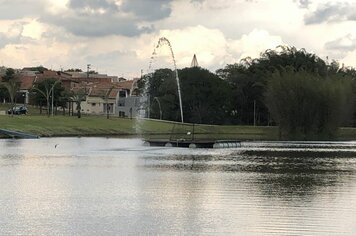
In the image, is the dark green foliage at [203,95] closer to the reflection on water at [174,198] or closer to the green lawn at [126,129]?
the green lawn at [126,129]

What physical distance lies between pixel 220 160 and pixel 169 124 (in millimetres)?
71249

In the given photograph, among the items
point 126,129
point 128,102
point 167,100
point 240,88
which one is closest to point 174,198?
point 126,129

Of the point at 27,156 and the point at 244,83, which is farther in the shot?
the point at 244,83

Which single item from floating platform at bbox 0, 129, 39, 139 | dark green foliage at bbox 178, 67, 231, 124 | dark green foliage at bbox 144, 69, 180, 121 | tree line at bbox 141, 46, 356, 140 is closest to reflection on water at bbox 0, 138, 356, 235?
floating platform at bbox 0, 129, 39, 139

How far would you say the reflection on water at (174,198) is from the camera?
20500 millimetres

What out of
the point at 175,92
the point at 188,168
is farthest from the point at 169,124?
the point at 188,168

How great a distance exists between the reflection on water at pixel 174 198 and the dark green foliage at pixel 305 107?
5243cm

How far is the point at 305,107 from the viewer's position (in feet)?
322

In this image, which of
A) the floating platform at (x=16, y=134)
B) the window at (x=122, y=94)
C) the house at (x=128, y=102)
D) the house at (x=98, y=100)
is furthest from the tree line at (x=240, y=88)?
the floating platform at (x=16, y=134)

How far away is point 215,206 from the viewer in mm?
24578

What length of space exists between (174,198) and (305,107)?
73762 mm

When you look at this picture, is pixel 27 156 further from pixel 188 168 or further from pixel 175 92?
pixel 175 92

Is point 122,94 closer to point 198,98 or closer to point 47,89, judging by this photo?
point 198,98

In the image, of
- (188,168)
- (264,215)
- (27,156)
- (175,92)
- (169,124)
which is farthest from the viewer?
(175,92)
